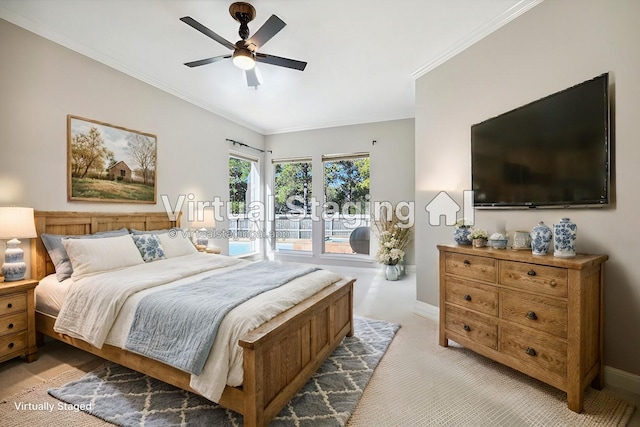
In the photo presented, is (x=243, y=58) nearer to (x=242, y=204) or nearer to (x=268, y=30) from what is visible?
(x=268, y=30)

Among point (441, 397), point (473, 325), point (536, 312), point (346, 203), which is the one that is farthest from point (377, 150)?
point (441, 397)

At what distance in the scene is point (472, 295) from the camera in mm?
2289

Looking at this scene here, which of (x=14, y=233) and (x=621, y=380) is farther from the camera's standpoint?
(x=14, y=233)

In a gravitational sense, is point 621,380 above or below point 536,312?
below

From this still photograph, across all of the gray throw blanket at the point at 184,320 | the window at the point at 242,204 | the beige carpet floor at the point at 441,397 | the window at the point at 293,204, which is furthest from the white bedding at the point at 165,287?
the window at the point at 293,204

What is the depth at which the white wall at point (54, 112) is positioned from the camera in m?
2.45

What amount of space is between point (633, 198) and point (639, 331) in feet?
2.73

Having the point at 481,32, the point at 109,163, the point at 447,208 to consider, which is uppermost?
the point at 481,32

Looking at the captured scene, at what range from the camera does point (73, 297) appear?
2211 millimetres

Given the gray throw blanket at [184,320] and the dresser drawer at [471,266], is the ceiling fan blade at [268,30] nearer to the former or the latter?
the gray throw blanket at [184,320]

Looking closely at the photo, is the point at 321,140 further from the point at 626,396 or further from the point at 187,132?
the point at 626,396

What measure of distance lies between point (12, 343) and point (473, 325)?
3.51m

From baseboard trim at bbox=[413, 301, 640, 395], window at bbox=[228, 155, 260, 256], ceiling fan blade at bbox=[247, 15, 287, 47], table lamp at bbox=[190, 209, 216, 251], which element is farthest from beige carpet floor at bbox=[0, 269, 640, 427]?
window at bbox=[228, 155, 260, 256]

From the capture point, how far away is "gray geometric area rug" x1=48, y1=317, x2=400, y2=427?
1661mm
